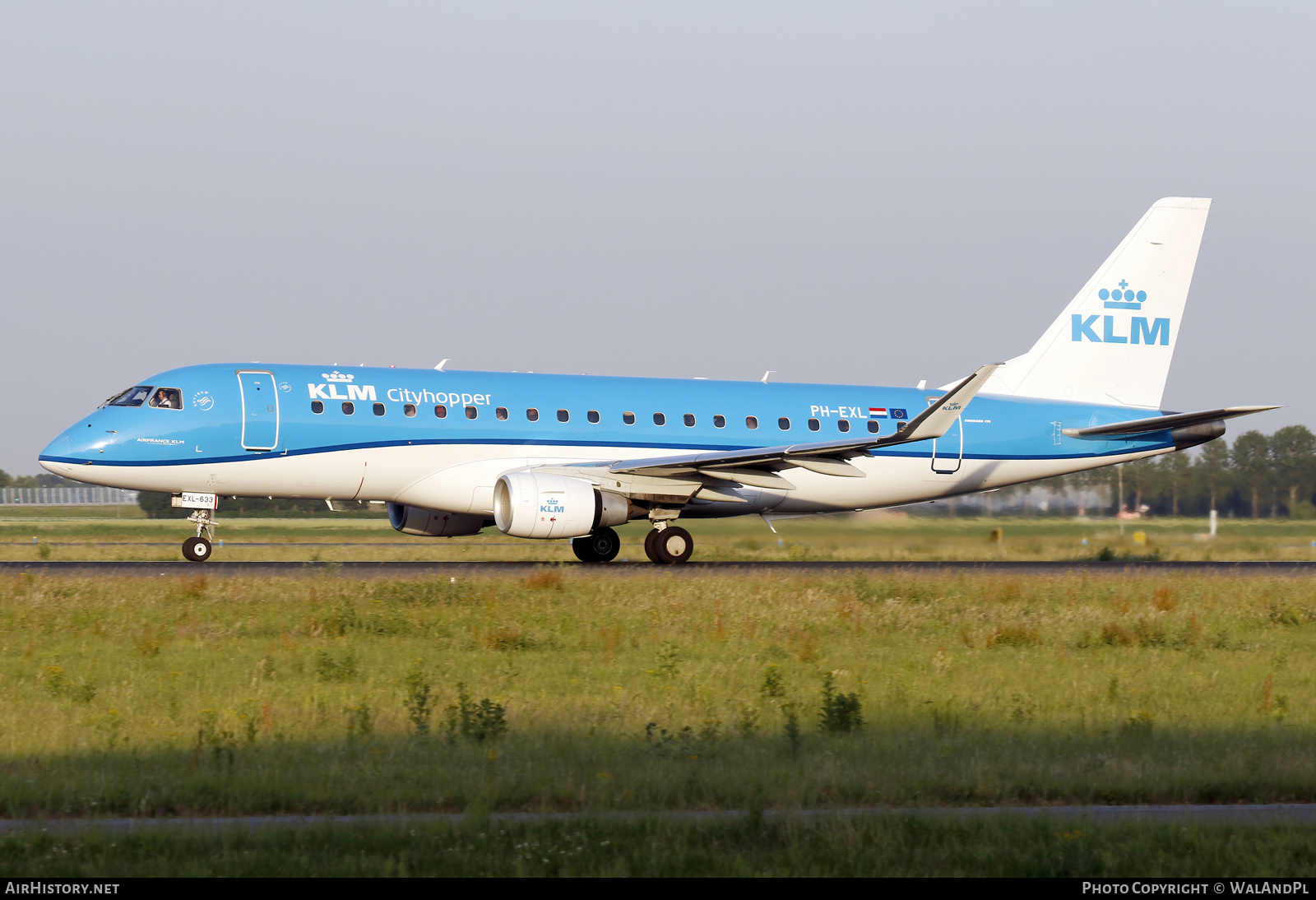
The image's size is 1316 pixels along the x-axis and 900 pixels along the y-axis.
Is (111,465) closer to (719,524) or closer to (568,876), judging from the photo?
(719,524)

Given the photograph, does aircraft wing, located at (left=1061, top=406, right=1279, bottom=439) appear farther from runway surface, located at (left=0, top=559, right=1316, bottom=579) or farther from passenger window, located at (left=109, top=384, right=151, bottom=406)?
passenger window, located at (left=109, top=384, right=151, bottom=406)

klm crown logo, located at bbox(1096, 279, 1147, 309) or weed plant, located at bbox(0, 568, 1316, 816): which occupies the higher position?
klm crown logo, located at bbox(1096, 279, 1147, 309)

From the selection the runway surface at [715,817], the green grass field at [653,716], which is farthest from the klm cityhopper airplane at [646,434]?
the runway surface at [715,817]

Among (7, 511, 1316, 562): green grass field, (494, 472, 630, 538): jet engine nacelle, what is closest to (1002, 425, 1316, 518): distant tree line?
(7, 511, 1316, 562): green grass field

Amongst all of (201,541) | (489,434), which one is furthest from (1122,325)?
(201,541)

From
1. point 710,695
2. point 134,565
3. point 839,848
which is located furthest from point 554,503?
point 839,848

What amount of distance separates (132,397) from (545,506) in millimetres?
8336

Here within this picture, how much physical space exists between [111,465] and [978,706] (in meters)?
18.0

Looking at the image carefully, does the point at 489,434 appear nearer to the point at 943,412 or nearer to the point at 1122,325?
the point at 943,412

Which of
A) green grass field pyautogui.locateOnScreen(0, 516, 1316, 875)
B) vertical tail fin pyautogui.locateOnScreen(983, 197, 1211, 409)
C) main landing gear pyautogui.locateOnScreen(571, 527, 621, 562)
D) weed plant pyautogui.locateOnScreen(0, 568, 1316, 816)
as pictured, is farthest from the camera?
vertical tail fin pyautogui.locateOnScreen(983, 197, 1211, 409)

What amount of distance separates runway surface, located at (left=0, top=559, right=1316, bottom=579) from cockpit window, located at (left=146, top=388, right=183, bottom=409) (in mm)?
3054

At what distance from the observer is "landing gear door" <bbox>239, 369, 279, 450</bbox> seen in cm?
2452

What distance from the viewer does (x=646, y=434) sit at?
27.4 m

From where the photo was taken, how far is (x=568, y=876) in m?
6.36
